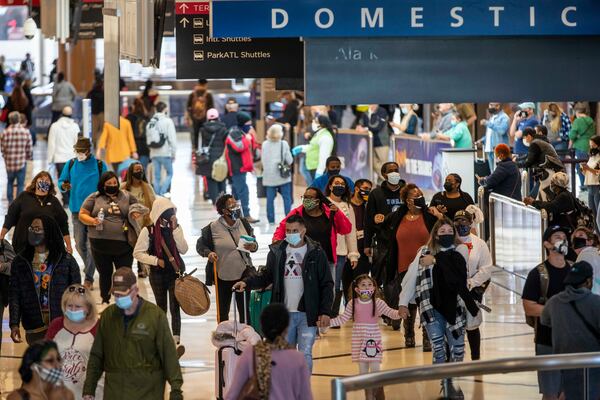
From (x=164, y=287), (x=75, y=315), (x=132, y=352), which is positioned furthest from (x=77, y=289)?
(x=164, y=287)

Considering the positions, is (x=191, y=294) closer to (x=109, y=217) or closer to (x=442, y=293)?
(x=442, y=293)

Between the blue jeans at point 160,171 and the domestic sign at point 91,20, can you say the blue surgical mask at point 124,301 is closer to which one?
the blue jeans at point 160,171

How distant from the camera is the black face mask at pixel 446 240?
40.2 feet

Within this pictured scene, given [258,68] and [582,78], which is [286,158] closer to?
[258,68]

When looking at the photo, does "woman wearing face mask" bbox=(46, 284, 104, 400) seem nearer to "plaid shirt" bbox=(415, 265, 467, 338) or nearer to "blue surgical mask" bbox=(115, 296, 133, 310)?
"blue surgical mask" bbox=(115, 296, 133, 310)

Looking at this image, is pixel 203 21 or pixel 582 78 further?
pixel 203 21

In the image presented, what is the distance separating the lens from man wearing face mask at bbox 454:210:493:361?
A: 42.8ft

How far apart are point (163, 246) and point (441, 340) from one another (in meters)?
3.19

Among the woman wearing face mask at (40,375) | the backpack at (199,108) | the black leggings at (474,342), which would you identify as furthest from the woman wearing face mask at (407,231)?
the backpack at (199,108)

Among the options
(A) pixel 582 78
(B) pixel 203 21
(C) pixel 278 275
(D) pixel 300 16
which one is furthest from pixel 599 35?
(B) pixel 203 21

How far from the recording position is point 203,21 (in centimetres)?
1614

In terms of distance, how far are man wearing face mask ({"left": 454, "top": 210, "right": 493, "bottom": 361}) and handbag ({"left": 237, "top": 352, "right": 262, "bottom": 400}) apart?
457cm

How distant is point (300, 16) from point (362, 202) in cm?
588

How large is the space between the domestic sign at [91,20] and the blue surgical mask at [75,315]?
17.7 meters
